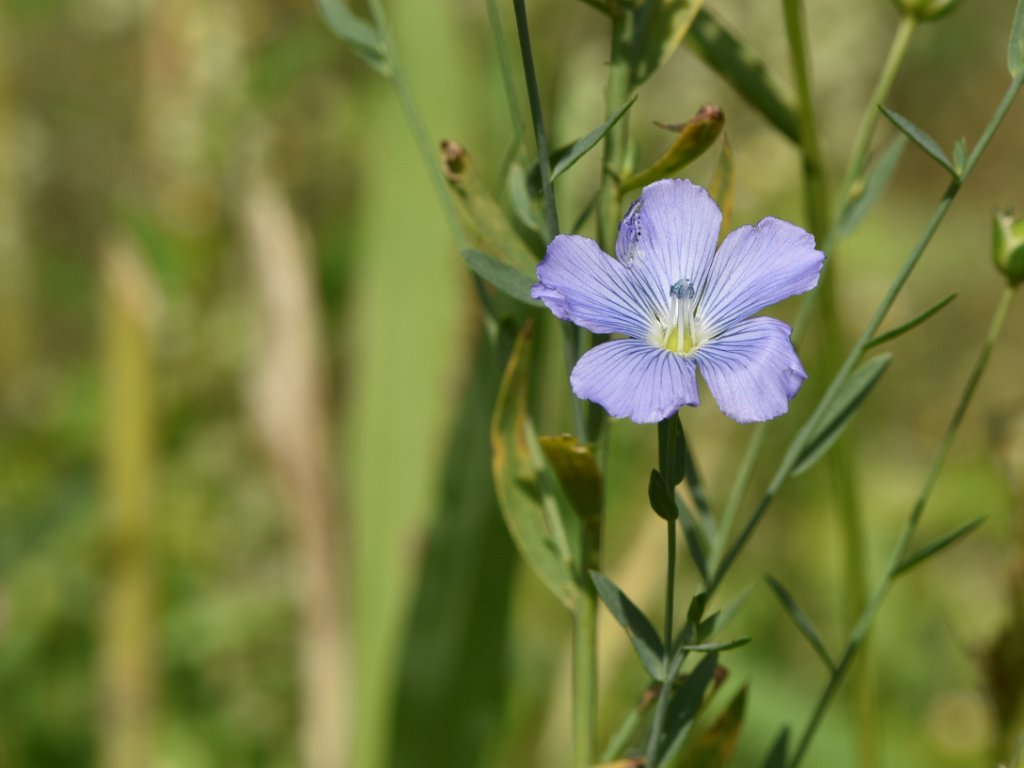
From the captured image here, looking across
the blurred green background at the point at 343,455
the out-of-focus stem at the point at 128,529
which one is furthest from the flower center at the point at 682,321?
the out-of-focus stem at the point at 128,529

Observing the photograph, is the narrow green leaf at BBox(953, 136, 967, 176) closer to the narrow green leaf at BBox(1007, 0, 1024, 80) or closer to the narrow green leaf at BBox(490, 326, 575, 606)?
the narrow green leaf at BBox(1007, 0, 1024, 80)

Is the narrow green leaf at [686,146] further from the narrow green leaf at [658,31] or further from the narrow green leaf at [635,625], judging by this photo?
the narrow green leaf at [635,625]

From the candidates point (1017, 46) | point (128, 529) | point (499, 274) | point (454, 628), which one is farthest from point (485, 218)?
point (128, 529)

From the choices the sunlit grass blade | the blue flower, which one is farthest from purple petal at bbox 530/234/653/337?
the sunlit grass blade

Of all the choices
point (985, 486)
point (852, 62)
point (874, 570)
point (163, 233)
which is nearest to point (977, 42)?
point (852, 62)

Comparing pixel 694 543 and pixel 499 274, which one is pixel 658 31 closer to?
pixel 499 274
